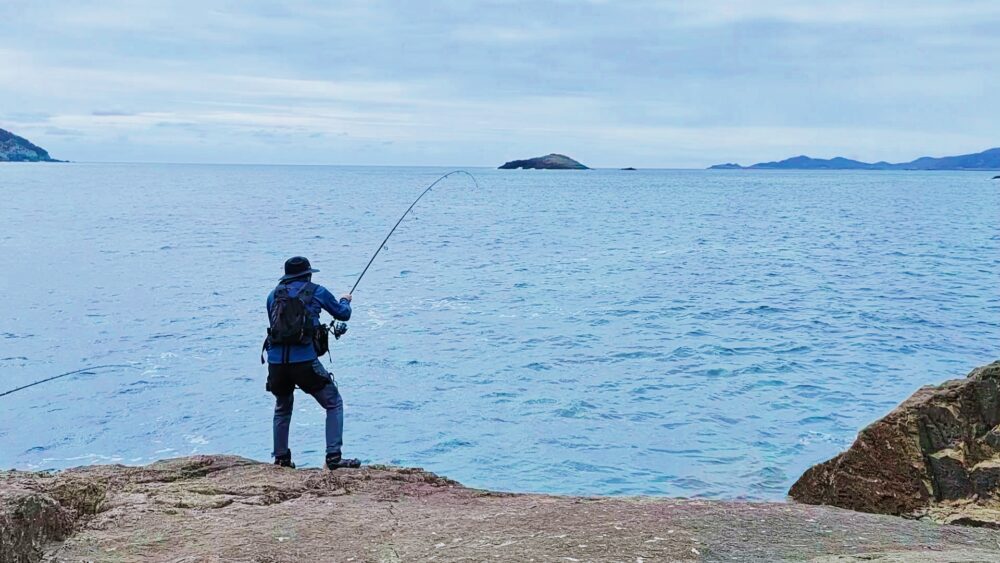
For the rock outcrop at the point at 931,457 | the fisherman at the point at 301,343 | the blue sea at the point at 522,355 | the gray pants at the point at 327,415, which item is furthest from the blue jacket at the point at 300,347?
the rock outcrop at the point at 931,457

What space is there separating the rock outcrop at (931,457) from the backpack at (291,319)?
4624mm

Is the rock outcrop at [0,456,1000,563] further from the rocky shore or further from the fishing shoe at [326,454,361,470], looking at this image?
the fishing shoe at [326,454,361,470]

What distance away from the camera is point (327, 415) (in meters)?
7.64

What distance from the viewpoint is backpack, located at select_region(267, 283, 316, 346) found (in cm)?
720

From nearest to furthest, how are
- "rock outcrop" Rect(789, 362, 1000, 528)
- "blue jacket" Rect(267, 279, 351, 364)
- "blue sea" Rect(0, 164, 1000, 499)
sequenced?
"rock outcrop" Rect(789, 362, 1000, 528) → "blue jacket" Rect(267, 279, 351, 364) → "blue sea" Rect(0, 164, 1000, 499)

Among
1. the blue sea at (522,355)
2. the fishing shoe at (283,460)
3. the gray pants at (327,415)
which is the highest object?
the gray pants at (327,415)

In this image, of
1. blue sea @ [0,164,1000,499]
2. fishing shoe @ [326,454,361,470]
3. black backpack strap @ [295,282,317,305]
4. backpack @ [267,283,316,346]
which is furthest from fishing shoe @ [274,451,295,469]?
blue sea @ [0,164,1000,499]

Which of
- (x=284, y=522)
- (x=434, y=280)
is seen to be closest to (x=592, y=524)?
(x=284, y=522)

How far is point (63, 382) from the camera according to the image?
1447 cm

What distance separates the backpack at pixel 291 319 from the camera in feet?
23.6

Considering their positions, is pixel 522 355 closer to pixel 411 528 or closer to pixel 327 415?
pixel 327 415

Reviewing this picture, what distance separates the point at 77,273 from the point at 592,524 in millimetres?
27049

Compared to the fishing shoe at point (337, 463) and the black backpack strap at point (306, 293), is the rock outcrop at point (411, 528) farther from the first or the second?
the black backpack strap at point (306, 293)

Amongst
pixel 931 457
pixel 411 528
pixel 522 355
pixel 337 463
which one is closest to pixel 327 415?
pixel 337 463
